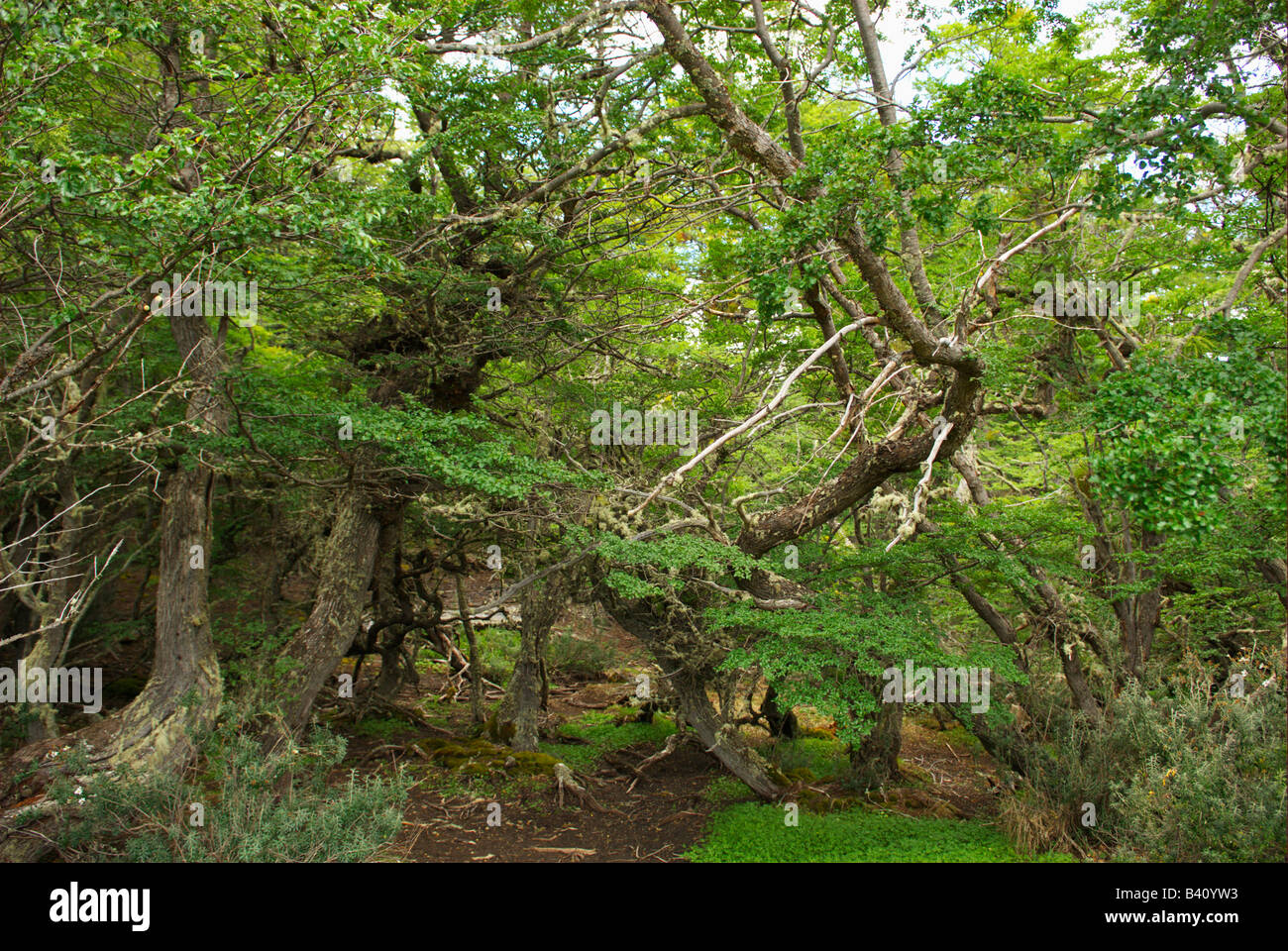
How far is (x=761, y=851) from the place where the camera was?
6426 millimetres

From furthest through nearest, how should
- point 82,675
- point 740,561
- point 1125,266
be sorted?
point 82,675 < point 1125,266 < point 740,561

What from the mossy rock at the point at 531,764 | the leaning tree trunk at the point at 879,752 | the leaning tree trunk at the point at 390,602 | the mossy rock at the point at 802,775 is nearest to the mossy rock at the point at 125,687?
the leaning tree trunk at the point at 390,602

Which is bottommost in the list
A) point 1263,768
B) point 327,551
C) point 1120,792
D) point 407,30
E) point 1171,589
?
point 1120,792

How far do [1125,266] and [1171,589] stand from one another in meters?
3.96

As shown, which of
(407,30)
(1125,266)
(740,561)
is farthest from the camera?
(1125,266)

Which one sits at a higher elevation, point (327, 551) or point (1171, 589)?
point (327, 551)

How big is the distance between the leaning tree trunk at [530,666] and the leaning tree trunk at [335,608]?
184cm

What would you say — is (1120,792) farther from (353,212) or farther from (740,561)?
(353,212)

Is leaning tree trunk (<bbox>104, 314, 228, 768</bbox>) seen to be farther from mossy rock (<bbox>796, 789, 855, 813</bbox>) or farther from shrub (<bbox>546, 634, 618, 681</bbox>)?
shrub (<bbox>546, 634, 618, 681</bbox>)

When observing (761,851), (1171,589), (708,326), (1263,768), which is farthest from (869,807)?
(708,326)

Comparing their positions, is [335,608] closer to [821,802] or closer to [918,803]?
[821,802]

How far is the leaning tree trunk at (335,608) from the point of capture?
7.62 metres

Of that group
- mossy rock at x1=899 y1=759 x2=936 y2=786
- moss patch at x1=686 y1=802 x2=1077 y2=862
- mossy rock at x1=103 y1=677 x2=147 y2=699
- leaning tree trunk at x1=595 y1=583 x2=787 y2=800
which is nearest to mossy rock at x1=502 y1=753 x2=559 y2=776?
leaning tree trunk at x1=595 y1=583 x2=787 y2=800

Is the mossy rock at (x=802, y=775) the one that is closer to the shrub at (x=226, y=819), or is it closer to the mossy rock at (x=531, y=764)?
the mossy rock at (x=531, y=764)
